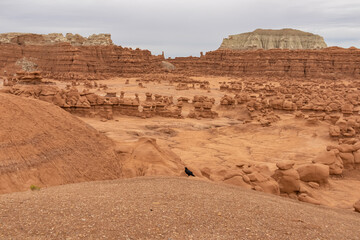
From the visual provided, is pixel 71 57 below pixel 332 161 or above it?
above

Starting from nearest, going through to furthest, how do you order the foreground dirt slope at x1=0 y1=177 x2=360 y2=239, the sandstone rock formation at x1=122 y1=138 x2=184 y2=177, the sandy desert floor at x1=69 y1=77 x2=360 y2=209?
1. the foreground dirt slope at x1=0 y1=177 x2=360 y2=239
2. the sandstone rock formation at x1=122 y1=138 x2=184 y2=177
3. the sandy desert floor at x1=69 y1=77 x2=360 y2=209

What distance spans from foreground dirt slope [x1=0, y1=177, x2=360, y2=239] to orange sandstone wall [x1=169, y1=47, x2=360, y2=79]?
2315 inches

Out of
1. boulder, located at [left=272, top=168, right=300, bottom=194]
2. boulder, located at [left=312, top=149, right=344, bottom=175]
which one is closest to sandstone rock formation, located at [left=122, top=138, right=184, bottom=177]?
boulder, located at [left=272, top=168, right=300, bottom=194]

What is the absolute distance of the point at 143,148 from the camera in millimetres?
9781

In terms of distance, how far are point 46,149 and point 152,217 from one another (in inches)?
180

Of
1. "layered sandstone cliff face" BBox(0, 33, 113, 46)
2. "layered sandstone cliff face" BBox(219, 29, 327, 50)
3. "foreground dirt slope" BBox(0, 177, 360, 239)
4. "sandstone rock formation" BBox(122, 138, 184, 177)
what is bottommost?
"sandstone rock formation" BBox(122, 138, 184, 177)

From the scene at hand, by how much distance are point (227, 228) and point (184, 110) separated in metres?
22.4

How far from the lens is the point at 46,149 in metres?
7.91

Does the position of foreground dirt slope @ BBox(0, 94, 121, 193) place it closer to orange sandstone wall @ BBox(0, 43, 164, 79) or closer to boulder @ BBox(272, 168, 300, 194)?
boulder @ BBox(272, 168, 300, 194)

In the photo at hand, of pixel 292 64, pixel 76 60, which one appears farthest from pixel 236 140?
pixel 292 64

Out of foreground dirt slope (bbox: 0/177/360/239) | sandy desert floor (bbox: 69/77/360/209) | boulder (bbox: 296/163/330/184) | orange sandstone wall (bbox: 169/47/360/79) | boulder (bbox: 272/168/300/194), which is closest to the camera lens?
foreground dirt slope (bbox: 0/177/360/239)

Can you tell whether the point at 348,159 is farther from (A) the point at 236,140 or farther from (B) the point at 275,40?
(B) the point at 275,40

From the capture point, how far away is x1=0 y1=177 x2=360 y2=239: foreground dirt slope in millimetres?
3975

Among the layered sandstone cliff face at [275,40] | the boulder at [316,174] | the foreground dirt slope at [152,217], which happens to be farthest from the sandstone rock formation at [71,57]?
the foreground dirt slope at [152,217]
